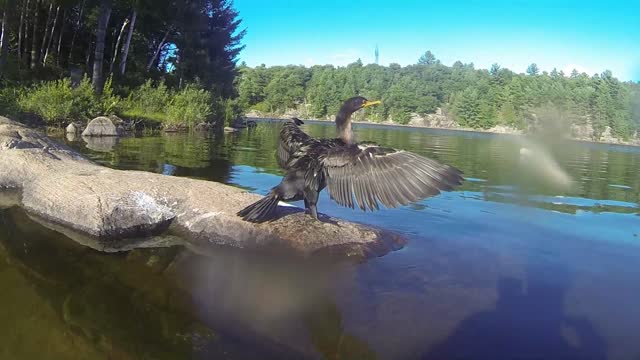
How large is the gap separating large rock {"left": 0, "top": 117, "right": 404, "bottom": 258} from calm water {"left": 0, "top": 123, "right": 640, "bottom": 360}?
0.32 m

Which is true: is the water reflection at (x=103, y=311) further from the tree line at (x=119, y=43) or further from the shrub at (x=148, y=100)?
the shrub at (x=148, y=100)

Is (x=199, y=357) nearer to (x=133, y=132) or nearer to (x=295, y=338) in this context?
(x=295, y=338)

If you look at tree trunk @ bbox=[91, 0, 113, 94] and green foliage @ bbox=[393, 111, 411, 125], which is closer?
tree trunk @ bbox=[91, 0, 113, 94]

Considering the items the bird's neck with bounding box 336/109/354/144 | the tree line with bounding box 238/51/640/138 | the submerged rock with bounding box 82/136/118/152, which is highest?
the tree line with bounding box 238/51/640/138

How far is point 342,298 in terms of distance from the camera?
15.0ft

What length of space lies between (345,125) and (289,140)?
1.01m

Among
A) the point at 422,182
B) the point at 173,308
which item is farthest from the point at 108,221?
the point at 422,182

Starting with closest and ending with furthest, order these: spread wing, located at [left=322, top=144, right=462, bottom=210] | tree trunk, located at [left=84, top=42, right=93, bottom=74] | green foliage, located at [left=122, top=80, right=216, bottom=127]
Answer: spread wing, located at [left=322, top=144, right=462, bottom=210] → green foliage, located at [left=122, top=80, right=216, bottom=127] → tree trunk, located at [left=84, top=42, right=93, bottom=74]

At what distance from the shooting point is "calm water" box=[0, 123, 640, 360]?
11.6 ft

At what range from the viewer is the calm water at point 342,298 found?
11.6 feet

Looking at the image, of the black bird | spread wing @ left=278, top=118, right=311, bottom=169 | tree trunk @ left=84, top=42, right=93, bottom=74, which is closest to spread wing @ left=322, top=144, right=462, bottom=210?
the black bird

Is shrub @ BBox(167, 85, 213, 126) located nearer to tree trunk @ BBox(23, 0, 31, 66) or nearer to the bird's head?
tree trunk @ BBox(23, 0, 31, 66)

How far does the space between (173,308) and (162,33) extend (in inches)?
1710

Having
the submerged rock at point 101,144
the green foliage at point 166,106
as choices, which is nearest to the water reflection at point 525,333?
the submerged rock at point 101,144
